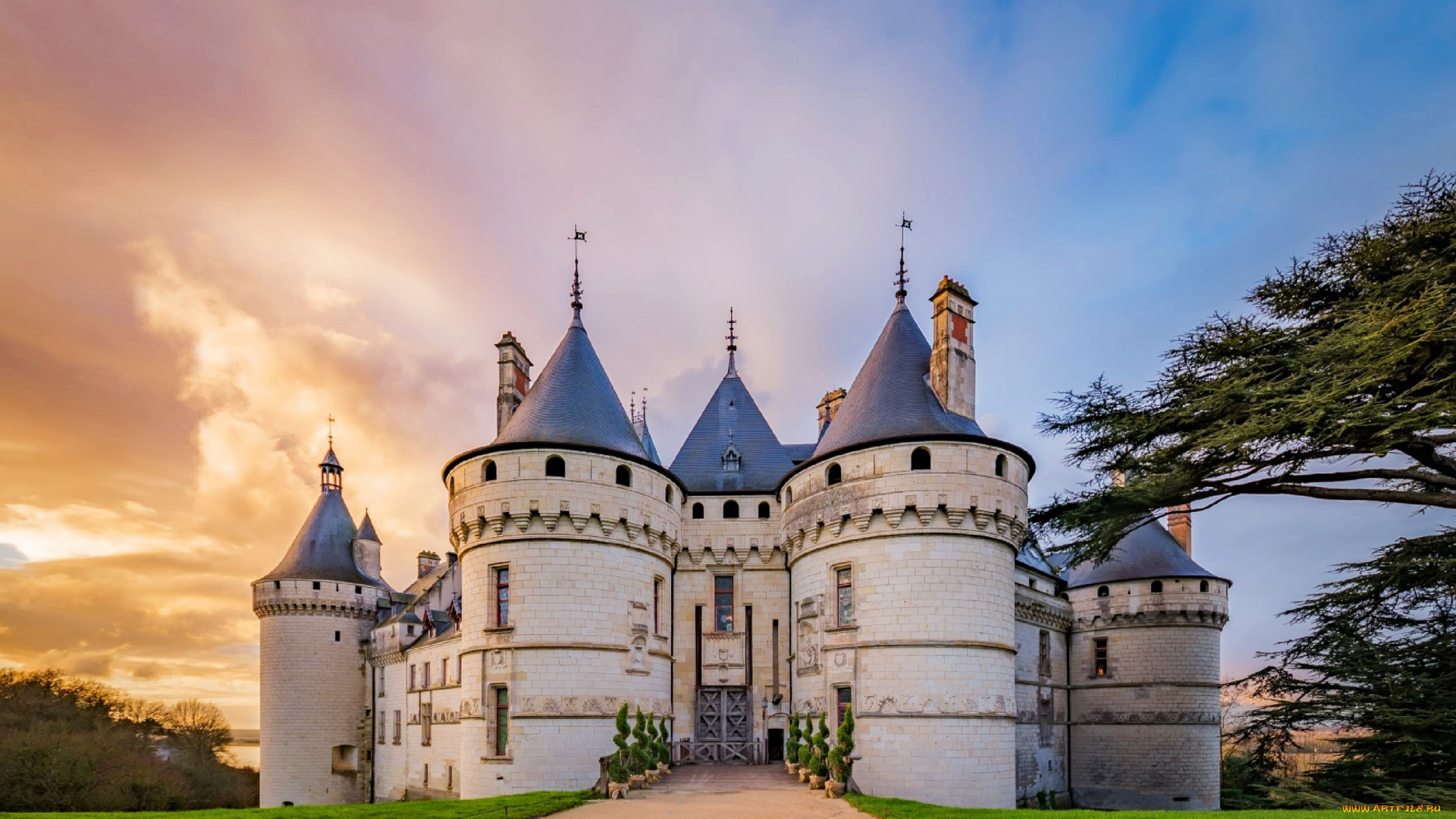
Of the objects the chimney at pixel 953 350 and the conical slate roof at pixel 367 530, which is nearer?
the chimney at pixel 953 350

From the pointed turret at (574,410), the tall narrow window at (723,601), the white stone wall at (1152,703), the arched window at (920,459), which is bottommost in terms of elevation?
the white stone wall at (1152,703)

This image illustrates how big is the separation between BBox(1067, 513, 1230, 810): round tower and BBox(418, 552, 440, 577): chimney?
1310 inches

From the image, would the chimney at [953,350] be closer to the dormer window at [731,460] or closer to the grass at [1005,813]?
the dormer window at [731,460]

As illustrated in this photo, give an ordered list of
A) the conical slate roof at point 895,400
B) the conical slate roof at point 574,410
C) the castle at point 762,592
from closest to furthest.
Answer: the castle at point 762,592 → the conical slate roof at point 895,400 → the conical slate roof at point 574,410

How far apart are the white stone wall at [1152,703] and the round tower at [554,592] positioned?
18.9 meters

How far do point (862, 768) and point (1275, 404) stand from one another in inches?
443

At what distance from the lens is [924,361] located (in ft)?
73.8

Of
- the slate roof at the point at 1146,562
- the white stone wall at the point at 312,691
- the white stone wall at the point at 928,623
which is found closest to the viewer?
the white stone wall at the point at 928,623

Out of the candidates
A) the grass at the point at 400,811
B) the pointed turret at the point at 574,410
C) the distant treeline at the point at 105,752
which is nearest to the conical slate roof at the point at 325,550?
the distant treeline at the point at 105,752

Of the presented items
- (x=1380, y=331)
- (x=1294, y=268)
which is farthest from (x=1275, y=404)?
(x=1294, y=268)

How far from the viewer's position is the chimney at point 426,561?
4891cm

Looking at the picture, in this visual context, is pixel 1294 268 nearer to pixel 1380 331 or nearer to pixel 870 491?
pixel 1380 331

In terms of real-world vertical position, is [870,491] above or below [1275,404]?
below

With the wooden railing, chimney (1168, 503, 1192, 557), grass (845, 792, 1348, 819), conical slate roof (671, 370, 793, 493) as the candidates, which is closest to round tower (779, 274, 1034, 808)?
grass (845, 792, 1348, 819)
